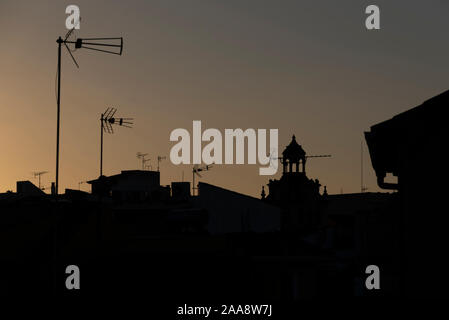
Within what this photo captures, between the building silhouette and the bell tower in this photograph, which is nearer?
the building silhouette

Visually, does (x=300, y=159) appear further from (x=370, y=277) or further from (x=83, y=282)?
(x=370, y=277)

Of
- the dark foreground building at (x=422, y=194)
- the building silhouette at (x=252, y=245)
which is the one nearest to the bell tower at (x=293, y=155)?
the building silhouette at (x=252, y=245)

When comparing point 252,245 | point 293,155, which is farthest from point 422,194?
point 293,155

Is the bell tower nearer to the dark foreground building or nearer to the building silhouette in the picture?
the building silhouette

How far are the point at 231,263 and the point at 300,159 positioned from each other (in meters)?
57.2

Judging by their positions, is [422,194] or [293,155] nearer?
[422,194]

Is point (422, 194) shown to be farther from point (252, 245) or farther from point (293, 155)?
point (293, 155)

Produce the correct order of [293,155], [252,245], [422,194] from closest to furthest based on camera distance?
[422,194] → [252,245] → [293,155]

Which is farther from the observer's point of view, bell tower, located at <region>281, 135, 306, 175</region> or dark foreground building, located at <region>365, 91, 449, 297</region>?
bell tower, located at <region>281, 135, 306, 175</region>

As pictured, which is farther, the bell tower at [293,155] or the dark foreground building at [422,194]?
the bell tower at [293,155]

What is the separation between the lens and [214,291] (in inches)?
1231

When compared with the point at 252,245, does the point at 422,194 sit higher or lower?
higher

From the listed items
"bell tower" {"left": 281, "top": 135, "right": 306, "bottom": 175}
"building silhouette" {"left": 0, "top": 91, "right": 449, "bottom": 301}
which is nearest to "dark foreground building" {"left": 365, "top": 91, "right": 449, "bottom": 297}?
"building silhouette" {"left": 0, "top": 91, "right": 449, "bottom": 301}

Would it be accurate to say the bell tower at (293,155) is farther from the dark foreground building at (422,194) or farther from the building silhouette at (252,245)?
the dark foreground building at (422,194)
